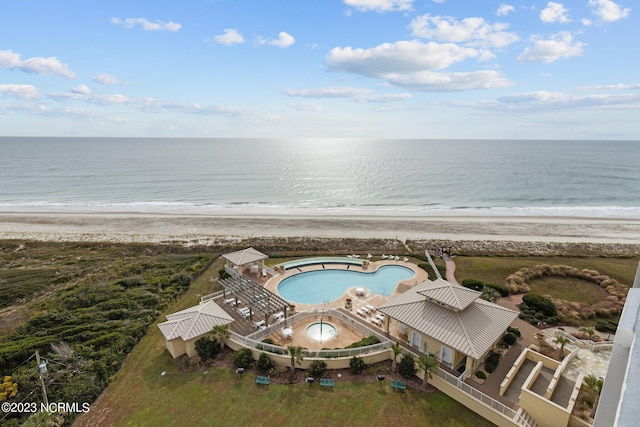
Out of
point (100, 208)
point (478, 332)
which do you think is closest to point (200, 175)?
point (100, 208)

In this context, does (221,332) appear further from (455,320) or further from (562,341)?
(562,341)

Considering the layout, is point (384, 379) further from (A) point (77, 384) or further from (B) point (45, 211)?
(B) point (45, 211)

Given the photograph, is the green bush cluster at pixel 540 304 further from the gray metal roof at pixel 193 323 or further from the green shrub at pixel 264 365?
the gray metal roof at pixel 193 323

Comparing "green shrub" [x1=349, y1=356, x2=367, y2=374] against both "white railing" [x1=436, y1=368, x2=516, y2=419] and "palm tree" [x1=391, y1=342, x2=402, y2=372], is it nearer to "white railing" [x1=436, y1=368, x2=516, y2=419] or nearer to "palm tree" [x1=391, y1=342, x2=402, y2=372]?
"palm tree" [x1=391, y1=342, x2=402, y2=372]

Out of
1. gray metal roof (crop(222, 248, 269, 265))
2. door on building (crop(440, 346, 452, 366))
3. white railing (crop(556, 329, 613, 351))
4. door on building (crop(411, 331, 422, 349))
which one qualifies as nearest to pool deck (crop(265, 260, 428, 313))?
gray metal roof (crop(222, 248, 269, 265))

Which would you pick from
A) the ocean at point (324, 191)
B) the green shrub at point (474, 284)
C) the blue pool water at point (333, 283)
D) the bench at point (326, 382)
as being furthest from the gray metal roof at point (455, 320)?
the ocean at point (324, 191)

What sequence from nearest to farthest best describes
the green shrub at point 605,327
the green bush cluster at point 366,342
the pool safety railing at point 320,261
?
the green bush cluster at point 366,342, the green shrub at point 605,327, the pool safety railing at point 320,261

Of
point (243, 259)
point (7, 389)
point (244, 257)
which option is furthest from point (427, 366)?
point (7, 389)
